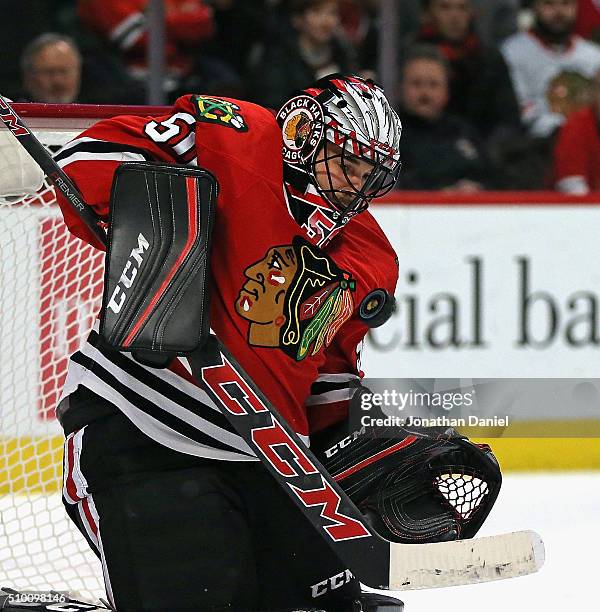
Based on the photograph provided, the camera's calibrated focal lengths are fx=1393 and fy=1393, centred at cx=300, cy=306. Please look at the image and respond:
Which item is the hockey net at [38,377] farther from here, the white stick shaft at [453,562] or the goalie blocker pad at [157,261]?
the white stick shaft at [453,562]

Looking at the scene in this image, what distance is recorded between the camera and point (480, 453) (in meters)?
2.21

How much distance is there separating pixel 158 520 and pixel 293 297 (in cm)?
39

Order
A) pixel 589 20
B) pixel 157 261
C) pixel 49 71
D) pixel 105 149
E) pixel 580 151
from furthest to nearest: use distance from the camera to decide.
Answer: pixel 589 20 < pixel 580 151 < pixel 49 71 < pixel 105 149 < pixel 157 261

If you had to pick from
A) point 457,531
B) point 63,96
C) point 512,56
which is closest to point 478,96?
point 512,56

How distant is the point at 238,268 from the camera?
6.69 ft

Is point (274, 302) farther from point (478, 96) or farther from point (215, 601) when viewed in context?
point (478, 96)

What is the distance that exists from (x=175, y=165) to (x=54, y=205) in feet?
2.10

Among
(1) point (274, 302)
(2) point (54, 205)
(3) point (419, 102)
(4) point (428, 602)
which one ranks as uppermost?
(3) point (419, 102)

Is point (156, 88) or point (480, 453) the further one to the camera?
point (156, 88)

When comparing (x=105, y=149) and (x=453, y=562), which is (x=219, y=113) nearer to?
(x=105, y=149)

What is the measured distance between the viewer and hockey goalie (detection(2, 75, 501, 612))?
75.3 inches

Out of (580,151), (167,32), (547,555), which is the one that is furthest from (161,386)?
(580,151)

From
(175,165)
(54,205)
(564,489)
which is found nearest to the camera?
(175,165)

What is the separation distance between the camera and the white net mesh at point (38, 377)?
2.55 metres
